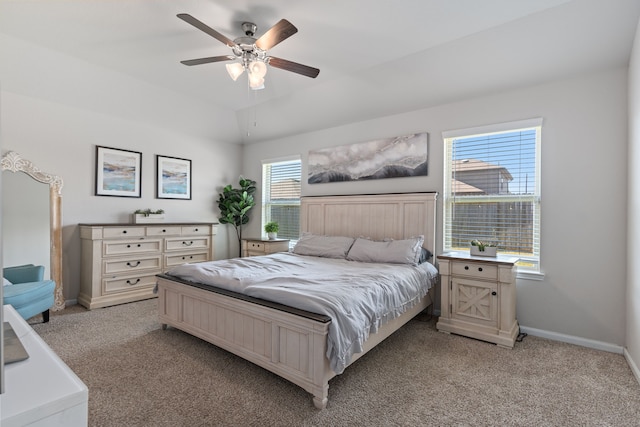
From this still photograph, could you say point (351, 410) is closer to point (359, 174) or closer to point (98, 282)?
point (359, 174)

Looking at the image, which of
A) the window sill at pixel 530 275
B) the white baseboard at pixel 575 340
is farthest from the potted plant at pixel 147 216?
the white baseboard at pixel 575 340

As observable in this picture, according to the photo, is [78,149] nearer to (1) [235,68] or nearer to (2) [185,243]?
(2) [185,243]

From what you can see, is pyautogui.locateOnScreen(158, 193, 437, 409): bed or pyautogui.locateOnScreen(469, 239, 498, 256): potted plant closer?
pyautogui.locateOnScreen(158, 193, 437, 409): bed

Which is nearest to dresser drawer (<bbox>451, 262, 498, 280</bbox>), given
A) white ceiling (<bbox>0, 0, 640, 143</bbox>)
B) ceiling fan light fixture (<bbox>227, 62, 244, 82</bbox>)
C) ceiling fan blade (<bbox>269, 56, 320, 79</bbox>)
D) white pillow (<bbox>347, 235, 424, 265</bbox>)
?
white pillow (<bbox>347, 235, 424, 265</bbox>)

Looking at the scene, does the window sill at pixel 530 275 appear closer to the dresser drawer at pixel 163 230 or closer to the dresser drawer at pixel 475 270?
the dresser drawer at pixel 475 270

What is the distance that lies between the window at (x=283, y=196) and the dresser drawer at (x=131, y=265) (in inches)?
79.1

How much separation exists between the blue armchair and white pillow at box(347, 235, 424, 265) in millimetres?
3231

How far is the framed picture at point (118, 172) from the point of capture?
176 inches

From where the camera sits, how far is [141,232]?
446 centimetres

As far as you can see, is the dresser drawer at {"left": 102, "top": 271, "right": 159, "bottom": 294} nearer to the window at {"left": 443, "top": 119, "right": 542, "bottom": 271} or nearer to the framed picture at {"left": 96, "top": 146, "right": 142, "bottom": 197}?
the framed picture at {"left": 96, "top": 146, "right": 142, "bottom": 197}

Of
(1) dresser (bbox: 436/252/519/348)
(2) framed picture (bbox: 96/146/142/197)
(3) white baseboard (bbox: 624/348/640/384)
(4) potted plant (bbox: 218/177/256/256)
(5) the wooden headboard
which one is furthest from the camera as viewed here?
(4) potted plant (bbox: 218/177/256/256)

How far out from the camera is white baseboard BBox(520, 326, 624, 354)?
2971 mm

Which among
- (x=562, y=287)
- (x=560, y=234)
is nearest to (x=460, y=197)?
(x=560, y=234)

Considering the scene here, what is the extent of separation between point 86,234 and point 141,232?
2.01ft
